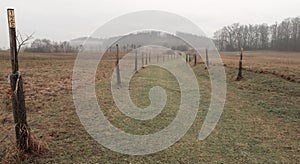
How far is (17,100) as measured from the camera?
358 cm

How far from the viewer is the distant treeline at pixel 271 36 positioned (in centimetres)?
8175

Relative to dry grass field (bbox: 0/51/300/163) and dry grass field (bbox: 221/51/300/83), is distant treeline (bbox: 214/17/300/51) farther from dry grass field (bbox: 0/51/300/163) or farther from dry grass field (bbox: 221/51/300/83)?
dry grass field (bbox: 0/51/300/163)

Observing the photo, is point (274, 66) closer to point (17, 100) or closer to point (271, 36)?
point (17, 100)

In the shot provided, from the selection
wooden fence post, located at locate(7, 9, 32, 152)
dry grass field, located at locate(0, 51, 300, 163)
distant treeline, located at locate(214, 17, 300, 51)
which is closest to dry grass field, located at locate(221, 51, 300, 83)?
dry grass field, located at locate(0, 51, 300, 163)

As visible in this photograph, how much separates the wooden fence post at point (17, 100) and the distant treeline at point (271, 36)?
263ft

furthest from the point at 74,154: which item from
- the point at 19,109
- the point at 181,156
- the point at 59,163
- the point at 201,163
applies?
the point at 201,163

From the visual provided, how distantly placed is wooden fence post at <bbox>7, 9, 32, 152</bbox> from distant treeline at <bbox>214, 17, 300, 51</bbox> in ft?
263

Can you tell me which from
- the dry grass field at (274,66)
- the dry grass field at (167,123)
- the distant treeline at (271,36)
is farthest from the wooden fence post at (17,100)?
the distant treeline at (271,36)

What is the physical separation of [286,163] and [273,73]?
467 inches

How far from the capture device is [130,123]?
18.6ft

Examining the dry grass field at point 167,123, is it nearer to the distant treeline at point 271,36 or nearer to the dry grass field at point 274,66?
the dry grass field at point 274,66

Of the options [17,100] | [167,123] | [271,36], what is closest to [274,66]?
[167,123]

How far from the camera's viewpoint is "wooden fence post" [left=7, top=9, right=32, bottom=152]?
345 cm

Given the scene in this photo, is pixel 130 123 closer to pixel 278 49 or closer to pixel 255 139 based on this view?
pixel 255 139
